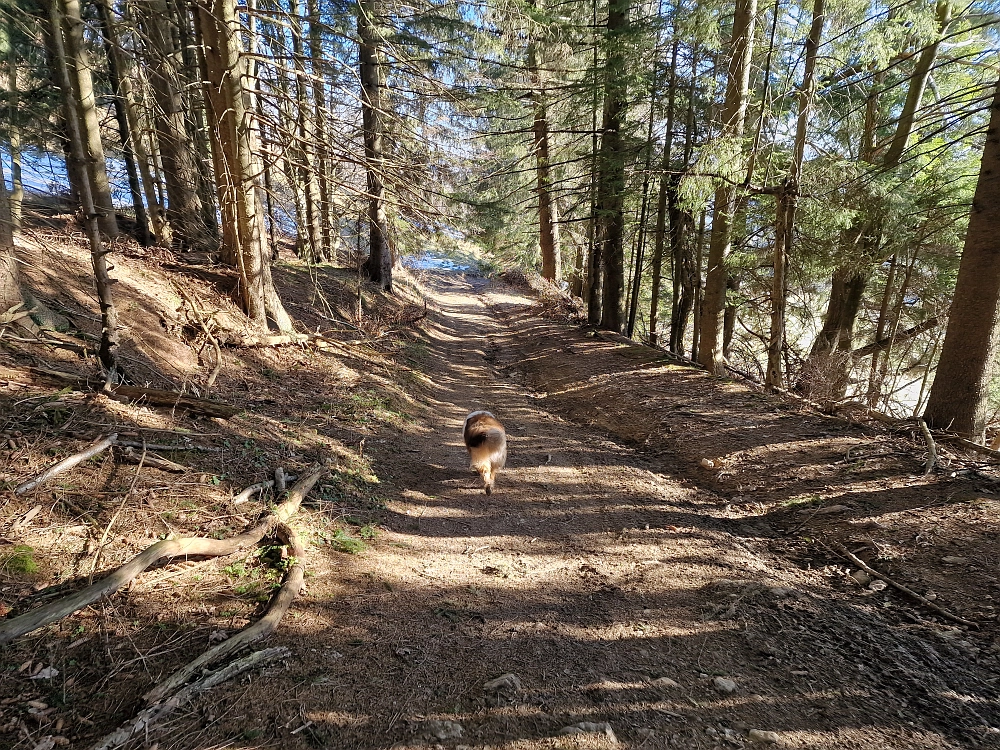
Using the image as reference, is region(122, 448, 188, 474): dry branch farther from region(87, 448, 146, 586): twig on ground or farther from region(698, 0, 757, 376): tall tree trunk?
region(698, 0, 757, 376): tall tree trunk

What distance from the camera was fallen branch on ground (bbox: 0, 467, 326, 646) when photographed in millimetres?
2332

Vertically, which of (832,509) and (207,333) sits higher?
(207,333)

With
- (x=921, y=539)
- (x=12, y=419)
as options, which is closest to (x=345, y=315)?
(x=12, y=419)

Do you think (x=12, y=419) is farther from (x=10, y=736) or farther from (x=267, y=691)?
(x=267, y=691)

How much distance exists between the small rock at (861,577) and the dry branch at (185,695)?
451 centimetres

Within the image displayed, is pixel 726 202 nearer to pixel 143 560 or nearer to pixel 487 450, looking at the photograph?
pixel 487 450

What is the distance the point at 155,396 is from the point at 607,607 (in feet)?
15.1

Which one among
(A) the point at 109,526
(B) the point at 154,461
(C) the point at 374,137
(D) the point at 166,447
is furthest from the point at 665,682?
(C) the point at 374,137

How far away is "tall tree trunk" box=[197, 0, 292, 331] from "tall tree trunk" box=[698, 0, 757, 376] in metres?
7.72

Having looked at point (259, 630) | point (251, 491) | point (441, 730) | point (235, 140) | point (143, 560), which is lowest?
point (441, 730)

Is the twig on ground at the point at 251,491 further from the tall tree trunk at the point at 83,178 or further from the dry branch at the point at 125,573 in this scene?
the tall tree trunk at the point at 83,178

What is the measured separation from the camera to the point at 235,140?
6.36 m

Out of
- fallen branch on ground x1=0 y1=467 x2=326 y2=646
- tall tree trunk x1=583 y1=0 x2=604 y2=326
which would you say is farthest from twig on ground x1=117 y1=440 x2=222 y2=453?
tall tree trunk x1=583 y1=0 x2=604 y2=326

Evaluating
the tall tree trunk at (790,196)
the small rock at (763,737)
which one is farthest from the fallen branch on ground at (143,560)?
the tall tree trunk at (790,196)
